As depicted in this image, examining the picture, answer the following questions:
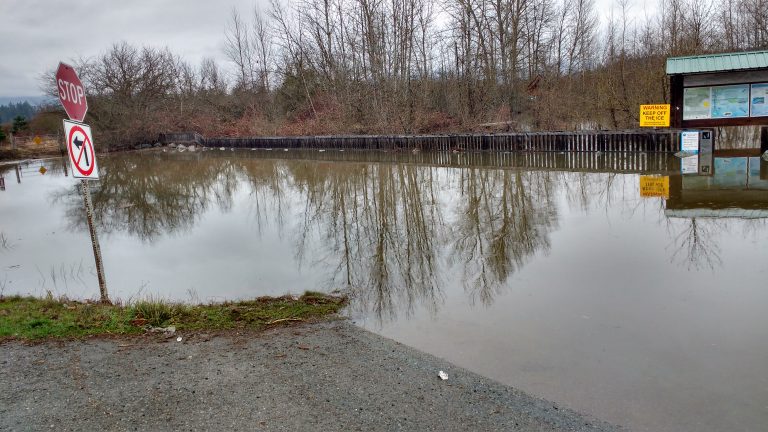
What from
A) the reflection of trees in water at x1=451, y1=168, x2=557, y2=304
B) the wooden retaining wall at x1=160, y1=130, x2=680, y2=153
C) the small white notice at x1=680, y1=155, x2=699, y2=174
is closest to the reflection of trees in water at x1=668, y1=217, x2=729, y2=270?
the reflection of trees in water at x1=451, y1=168, x2=557, y2=304

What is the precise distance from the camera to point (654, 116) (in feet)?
61.5

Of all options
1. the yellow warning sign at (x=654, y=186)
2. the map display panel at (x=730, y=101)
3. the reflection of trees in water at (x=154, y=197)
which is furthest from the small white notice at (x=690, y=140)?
the reflection of trees in water at (x=154, y=197)

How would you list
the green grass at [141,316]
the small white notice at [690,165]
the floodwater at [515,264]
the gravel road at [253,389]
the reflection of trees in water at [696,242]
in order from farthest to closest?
the small white notice at [690,165] → the reflection of trees in water at [696,242] → the green grass at [141,316] → the floodwater at [515,264] → the gravel road at [253,389]

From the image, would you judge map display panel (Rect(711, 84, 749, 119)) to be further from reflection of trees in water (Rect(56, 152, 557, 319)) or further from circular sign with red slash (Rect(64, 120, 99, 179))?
circular sign with red slash (Rect(64, 120, 99, 179))

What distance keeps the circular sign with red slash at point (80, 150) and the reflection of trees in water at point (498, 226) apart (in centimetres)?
529

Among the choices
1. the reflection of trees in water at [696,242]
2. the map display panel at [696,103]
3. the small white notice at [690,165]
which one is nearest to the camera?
the reflection of trees in water at [696,242]

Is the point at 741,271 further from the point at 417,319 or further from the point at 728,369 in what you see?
the point at 417,319

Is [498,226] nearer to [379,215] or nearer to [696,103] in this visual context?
[379,215]

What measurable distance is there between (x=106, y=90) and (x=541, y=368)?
5318cm

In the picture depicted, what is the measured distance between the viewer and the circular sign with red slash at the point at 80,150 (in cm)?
673

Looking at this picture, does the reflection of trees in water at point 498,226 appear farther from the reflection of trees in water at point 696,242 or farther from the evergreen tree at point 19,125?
the evergreen tree at point 19,125

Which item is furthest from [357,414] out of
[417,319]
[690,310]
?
[690,310]

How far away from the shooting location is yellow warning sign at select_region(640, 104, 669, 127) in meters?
18.6

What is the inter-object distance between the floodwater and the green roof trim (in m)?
2.99
